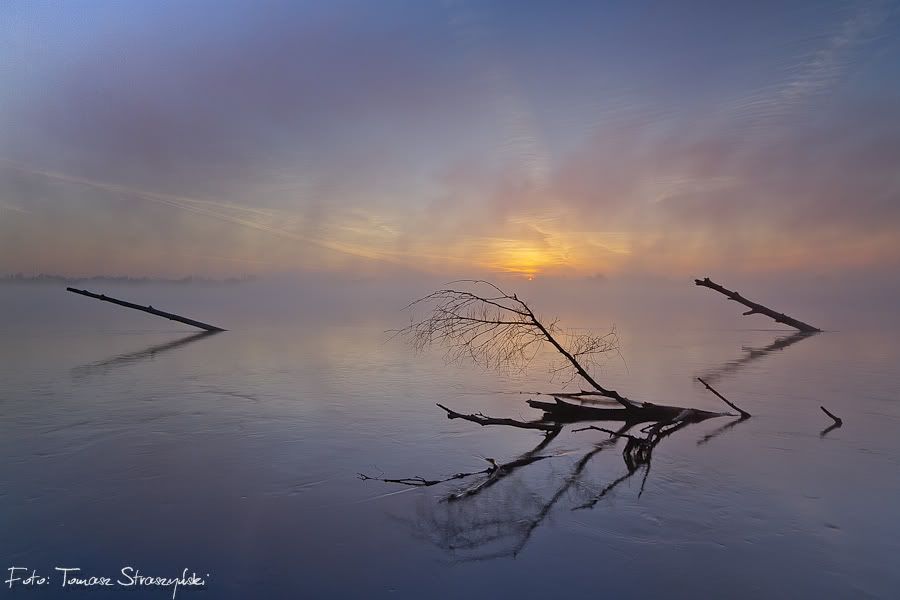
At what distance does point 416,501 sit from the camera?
23.7 ft

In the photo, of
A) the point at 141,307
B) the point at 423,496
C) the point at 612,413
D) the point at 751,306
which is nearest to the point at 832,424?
the point at 612,413

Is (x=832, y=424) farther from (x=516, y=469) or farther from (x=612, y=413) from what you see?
(x=516, y=469)

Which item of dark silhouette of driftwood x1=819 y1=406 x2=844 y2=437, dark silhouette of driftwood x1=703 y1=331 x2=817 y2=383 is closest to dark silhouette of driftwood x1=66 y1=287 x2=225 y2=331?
dark silhouette of driftwood x1=703 y1=331 x2=817 y2=383

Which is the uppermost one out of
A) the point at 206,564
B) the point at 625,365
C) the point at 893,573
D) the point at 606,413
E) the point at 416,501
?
the point at 625,365

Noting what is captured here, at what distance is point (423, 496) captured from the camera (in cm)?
739

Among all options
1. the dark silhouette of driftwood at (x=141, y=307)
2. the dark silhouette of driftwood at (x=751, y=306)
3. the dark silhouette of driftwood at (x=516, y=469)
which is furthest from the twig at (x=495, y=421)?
the dark silhouette of driftwood at (x=141, y=307)

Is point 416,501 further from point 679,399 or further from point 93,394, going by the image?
point 93,394

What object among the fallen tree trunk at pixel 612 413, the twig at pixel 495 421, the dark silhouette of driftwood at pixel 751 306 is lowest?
the twig at pixel 495 421

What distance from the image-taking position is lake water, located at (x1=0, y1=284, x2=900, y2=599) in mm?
5395

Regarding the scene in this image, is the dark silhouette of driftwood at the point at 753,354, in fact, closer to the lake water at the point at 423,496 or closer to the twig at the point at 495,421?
the lake water at the point at 423,496

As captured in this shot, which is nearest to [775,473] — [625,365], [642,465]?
[642,465]

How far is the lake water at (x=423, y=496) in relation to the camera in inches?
212

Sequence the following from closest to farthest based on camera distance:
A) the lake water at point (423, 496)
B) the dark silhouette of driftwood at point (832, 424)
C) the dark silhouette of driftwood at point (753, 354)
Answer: the lake water at point (423, 496) < the dark silhouette of driftwood at point (832, 424) < the dark silhouette of driftwood at point (753, 354)

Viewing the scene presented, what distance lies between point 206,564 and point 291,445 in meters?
4.33
